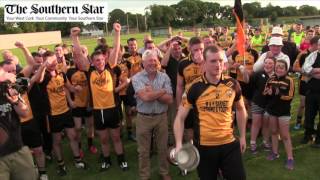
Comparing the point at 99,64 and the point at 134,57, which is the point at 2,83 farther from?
the point at 134,57

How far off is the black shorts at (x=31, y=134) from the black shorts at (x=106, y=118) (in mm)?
1029

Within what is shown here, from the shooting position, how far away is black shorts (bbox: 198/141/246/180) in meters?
4.27

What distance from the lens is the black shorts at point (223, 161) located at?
4.27 m

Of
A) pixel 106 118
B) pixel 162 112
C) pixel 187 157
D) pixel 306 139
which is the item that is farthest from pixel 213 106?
pixel 306 139

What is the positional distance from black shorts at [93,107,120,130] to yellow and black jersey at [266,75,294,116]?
2.76 m

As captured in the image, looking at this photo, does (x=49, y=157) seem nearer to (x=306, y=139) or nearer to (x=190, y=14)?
(x=306, y=139)

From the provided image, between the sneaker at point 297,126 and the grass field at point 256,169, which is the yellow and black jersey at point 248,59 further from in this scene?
the grass field at point 256,169

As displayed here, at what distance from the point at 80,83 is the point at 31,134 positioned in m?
1.68

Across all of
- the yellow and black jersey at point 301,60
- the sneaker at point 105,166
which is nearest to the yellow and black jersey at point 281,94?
the yellow and black jersey at point 301,60

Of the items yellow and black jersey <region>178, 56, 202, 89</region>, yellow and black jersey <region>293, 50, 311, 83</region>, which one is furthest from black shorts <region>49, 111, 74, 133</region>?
yellow and black jersey <region>293, 50, 311, 83</region>

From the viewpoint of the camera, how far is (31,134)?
611 centimetres

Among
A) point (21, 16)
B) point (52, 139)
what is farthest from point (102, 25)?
point (52, 139)

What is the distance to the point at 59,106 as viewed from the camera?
264 inches

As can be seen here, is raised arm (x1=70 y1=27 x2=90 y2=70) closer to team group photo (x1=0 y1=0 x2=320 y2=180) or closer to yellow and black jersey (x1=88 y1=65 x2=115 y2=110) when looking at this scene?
team group photo (x1=0 y1=0 x2=320 y2=180)
